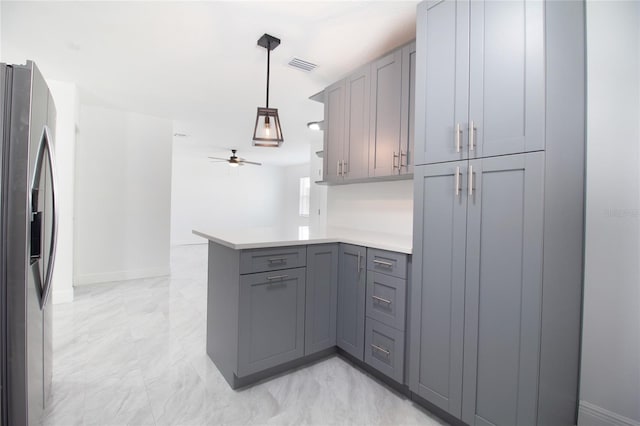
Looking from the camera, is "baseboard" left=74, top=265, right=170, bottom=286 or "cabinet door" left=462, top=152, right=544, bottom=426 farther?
"baseboard" left=74, top=265, right=170, bottom=286

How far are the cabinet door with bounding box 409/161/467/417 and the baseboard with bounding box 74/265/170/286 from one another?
4.34m

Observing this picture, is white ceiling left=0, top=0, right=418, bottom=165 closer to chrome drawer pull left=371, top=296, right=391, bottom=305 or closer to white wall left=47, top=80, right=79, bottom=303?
white wall left=47, top=80, right=79, bottom=303

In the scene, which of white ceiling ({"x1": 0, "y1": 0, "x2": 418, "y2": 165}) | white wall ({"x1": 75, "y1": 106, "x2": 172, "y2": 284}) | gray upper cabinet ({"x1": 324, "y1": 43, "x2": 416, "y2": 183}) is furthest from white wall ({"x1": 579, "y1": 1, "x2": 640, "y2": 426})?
white wall ({"x1": 75, "y1": 106, "x2": 172, "y2": 284})

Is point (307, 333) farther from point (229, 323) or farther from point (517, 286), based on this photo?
point (517, 286)

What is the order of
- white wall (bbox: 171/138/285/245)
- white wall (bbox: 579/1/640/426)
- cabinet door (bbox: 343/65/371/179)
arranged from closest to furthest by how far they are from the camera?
white wall (bbox: 579/1/640/426), cabinet door (bbox: 343/65/371/179), white wall (bbox: 171/138/285/245)

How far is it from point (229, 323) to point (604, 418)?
2095 millimetres

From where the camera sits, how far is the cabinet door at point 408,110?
2.11m

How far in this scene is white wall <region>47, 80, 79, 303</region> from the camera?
11.4 feet

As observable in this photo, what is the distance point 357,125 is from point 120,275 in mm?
4154

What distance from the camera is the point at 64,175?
11.6 ft

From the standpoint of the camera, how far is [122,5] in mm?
2100

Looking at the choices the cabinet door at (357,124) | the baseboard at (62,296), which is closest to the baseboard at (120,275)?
the baseboard at (62,296)

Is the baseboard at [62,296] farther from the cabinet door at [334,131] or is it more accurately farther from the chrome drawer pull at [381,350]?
the chrome drawer pull at [381,350]

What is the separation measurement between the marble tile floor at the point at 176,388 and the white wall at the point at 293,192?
22.4 feet
